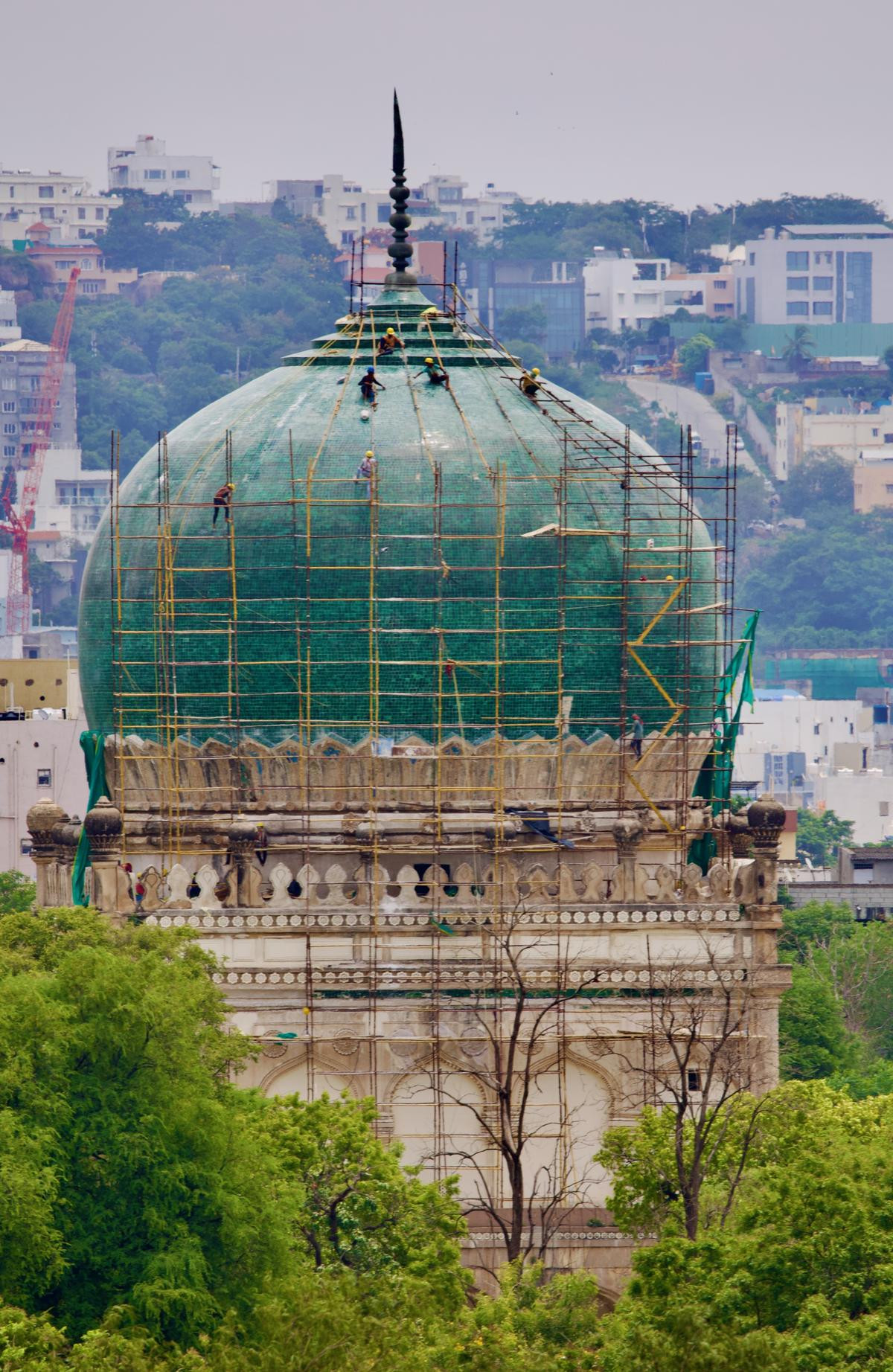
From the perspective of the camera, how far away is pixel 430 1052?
4684 centimetres

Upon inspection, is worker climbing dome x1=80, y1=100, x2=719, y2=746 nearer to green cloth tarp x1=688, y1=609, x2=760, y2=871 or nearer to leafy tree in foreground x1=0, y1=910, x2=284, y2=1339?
green cloth tarp x1=688, y1=609, x2=760, y2=871

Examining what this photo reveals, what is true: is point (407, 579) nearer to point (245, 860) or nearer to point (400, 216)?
point (245, 860)

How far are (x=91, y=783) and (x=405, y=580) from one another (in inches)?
186

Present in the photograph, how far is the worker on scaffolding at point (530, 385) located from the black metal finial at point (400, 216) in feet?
9.55

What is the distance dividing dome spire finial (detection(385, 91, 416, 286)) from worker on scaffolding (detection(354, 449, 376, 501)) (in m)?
4.23

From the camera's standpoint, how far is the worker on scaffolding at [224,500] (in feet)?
160

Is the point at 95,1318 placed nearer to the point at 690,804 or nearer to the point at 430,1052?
the point at 430,1052

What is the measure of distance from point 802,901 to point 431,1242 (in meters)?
53.7

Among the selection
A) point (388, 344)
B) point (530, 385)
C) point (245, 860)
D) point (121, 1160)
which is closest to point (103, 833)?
point (245, 860)

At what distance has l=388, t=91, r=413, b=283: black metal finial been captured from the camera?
52812 millimetres

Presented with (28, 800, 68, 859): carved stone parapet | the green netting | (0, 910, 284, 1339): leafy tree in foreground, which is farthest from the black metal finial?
the green netting

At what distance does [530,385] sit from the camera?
50.0 meters

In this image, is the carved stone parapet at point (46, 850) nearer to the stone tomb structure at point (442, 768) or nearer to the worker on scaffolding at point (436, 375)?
the stone tomb structure at point (442, 768)

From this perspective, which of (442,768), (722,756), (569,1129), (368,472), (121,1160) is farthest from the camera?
(722,756)
